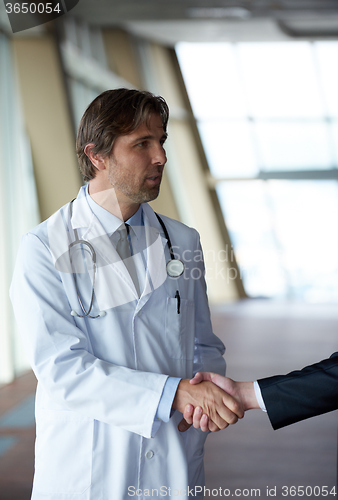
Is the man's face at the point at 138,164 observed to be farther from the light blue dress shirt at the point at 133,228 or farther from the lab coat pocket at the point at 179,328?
the lab coat pocket at the point at 179,328

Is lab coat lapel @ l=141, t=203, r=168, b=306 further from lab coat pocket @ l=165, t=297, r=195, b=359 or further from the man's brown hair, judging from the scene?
the man's brown hair

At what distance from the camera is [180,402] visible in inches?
46.0

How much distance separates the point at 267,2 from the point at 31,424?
4772mm

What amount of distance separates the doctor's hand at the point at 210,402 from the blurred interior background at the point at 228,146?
135 cm

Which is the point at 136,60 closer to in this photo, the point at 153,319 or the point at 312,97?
the point at 312,97

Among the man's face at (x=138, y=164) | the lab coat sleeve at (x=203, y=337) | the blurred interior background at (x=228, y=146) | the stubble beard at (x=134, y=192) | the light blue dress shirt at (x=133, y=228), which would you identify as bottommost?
the lab coat sleeve at (x=203, y=337)

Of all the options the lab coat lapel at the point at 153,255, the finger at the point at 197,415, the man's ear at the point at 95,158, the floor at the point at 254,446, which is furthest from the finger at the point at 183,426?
the floor at the point at 254,446

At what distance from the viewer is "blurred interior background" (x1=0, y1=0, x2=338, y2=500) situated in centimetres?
398

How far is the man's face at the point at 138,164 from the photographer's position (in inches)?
52.9

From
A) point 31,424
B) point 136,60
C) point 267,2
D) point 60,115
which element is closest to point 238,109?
point 136,60

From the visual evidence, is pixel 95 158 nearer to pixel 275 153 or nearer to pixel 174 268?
pixel 174 268

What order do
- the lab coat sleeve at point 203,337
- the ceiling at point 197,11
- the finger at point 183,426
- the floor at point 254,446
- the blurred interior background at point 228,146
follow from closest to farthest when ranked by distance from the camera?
1. the finger at point 183,426
2. the lab coat sleeve at point 203,337
3. the floor at point 254,446
4. the blurred interior background at point 228,146
5. the ceiling at point 197,11

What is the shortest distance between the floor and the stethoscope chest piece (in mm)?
1482

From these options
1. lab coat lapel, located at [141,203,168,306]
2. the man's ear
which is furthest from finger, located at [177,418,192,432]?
the man's ear
